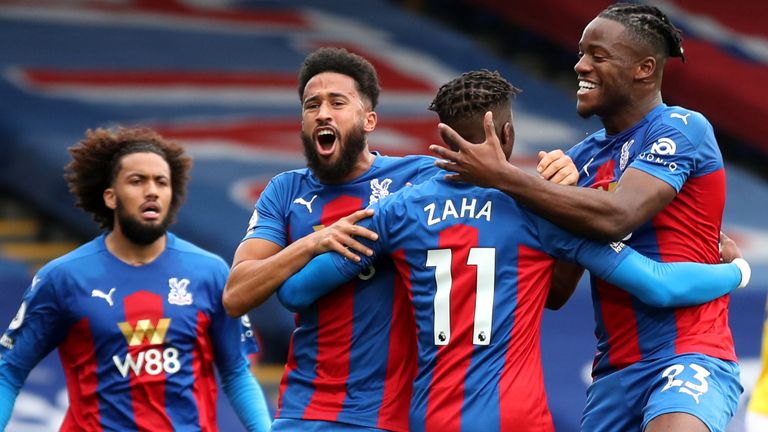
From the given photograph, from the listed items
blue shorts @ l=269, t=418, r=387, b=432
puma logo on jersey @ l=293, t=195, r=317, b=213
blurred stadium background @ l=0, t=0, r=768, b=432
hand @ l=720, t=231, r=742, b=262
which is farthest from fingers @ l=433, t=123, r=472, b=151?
blurred stadium background @ l=0, t=0, r=768, b=432

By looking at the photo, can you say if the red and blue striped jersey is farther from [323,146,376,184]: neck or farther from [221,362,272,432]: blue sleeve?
[221,362,272,432]: blue sleeve

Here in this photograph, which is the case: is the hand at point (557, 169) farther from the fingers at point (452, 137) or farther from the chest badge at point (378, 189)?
the chest badge at point (378, 189)

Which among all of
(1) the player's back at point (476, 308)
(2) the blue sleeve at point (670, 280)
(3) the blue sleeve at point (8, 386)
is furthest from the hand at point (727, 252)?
(3) the blue sleeve at point (8, 386)

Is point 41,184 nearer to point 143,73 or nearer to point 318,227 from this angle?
point 143,73

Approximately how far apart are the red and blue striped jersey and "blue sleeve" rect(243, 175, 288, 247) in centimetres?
114

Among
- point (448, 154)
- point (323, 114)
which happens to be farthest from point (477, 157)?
point (323, 114)

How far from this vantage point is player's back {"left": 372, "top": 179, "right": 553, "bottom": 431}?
14.6 feet

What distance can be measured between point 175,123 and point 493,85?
345 inches

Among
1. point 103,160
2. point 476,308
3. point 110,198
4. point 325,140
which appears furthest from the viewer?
point 103,160

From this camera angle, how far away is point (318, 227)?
5.07 metres

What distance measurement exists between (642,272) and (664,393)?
0.45m

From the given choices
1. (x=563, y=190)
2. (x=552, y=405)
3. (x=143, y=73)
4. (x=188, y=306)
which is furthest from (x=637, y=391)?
(x=143, y=73)

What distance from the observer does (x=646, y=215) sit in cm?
471

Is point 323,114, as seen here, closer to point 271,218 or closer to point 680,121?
point 271,218
